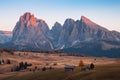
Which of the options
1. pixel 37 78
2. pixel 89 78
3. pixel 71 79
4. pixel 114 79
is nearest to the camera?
pixel 114 79

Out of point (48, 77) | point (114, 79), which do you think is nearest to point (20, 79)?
point (48, 77)

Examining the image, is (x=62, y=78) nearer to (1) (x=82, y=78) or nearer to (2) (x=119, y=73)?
(1) (x=82, y=78)

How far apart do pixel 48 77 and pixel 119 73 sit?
50.3 metres

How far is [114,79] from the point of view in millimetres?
132750

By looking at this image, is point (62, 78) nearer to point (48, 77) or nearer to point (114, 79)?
point (48, 77)

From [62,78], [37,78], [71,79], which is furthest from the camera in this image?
[37,78]

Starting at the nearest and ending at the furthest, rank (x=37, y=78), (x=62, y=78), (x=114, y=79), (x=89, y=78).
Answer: (x=114, y=79)
(x=89, y=78)
(x=62, y=78)
(x=37, y=78)

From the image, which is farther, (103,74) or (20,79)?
(20,79)

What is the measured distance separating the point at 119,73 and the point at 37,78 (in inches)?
2344

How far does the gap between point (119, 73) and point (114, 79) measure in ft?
30.0

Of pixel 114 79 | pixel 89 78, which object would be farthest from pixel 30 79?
pixel 114 79

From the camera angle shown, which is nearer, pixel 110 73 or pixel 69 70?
pixel 110 73

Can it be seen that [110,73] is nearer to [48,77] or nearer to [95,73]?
[95,73]

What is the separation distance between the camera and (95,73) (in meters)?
154
